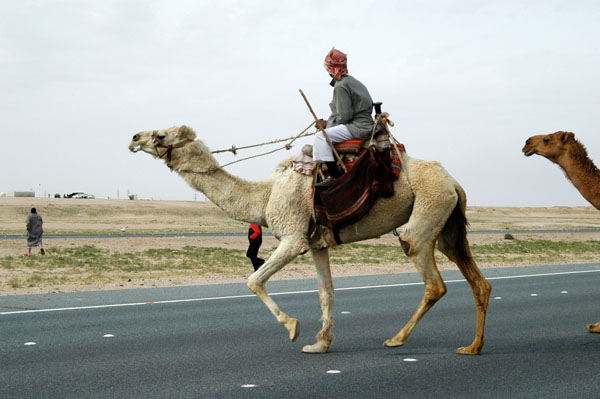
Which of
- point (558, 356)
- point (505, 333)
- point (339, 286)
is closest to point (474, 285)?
point (558, 356)

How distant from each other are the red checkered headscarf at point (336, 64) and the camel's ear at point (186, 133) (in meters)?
1.80

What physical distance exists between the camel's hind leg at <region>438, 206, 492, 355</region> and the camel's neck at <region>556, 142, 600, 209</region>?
1654 mm

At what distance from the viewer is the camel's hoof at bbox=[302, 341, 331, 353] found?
8.91 meters

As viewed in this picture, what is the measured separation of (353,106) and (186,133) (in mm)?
2003

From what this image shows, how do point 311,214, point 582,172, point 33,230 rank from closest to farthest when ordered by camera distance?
point 311,214 < point 582,172 < point 33,230

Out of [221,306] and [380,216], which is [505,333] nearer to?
[380,216]

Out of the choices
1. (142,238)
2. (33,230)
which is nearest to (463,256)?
(33,230)

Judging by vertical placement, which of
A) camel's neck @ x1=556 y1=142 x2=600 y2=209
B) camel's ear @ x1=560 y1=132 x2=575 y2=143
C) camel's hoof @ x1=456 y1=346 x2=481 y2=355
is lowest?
camel's hoof @ x1=456 y1=346 x2=481 y2=355

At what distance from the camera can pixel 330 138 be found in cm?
913

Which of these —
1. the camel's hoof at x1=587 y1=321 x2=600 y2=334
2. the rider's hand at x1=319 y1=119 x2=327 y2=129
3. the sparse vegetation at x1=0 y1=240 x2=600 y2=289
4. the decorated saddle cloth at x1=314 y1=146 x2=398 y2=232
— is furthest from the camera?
the sparse vegetation at x1=0 y1=240 x2=600 y2=289

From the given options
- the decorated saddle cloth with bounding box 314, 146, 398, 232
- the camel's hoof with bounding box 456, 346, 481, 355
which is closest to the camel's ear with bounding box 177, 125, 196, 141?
the decorated saddle cloth with bounding box 314, 146, 398, 232

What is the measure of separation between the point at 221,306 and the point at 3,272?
1241cm

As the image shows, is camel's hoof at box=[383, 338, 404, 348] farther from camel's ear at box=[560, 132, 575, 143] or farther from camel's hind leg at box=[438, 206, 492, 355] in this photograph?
camel's ear at box=[560, 132, 575, 143]

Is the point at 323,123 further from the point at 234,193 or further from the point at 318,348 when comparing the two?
the point at 318,348
